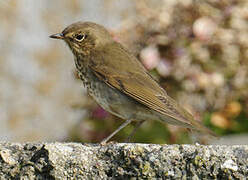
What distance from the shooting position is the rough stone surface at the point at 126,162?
205 centimetres

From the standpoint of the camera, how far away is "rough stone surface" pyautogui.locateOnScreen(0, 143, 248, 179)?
6.73ft

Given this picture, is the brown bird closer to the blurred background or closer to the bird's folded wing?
the bird's folded wing

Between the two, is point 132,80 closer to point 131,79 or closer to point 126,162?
point 131,79

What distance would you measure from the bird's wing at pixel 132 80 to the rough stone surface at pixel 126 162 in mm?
836

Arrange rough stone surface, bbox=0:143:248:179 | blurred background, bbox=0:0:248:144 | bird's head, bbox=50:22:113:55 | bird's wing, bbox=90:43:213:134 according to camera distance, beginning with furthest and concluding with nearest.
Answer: blurred background, bbox=0:0:248:144, bird's head, bbox=50:22:113:55, bird's wing, bbox=90:43:213:134, rough stone surface, bbox=0:143:248:179

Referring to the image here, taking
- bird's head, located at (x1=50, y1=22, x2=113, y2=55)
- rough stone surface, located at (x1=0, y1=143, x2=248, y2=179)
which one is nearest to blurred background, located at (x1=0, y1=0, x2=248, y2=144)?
bird's head, located at (x1=50, y1=22, x2=113, y2=55)

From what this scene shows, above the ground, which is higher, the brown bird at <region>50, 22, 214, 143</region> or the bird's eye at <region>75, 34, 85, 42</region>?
the bird's eye at <region>75, 34, 85, 42</region>

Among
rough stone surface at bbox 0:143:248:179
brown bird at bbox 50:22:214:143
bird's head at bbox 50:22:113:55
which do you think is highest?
bird's head at bbox 50:22:113:55

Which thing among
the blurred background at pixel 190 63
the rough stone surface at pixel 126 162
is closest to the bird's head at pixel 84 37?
the blurred background at pixel 190 63

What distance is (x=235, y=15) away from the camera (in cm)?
410

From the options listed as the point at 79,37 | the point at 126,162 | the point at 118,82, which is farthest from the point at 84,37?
the point at 126,162

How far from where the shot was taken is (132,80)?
3.26 meters

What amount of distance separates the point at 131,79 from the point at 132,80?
11 mm

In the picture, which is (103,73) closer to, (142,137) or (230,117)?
(142,137)
